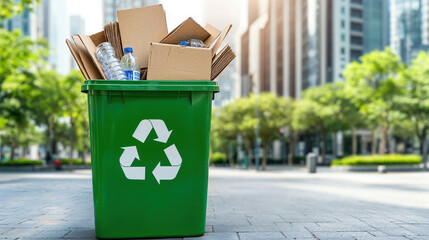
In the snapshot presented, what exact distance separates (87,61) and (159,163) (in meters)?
1.14

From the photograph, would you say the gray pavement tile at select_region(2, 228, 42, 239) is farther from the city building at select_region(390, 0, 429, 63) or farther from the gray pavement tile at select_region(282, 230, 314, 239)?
the city building at select_region(390, 0, 429, 63)

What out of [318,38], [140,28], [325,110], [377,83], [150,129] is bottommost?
[150,129]

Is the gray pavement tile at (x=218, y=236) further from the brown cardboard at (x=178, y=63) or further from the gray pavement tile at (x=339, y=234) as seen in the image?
the brown cardboard at (x=178, y=63)

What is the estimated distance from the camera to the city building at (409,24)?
354ft

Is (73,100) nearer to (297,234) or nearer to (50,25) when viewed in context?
(297,234)

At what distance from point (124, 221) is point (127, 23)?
1.79 metres

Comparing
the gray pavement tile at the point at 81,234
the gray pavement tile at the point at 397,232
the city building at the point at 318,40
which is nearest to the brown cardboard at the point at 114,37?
the gray pavement tile at the point at 81,234

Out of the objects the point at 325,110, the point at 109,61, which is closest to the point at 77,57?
the point at 109,61

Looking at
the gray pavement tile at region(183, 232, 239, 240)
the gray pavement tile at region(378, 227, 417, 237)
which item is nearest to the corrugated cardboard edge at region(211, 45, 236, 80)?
the gray pavement tile at region(183, 232, 239, 240)

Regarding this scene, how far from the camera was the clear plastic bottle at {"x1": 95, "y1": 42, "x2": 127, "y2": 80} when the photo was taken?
361 centimetres

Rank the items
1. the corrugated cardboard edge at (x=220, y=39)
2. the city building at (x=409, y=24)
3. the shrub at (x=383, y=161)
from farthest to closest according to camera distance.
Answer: the city building at (x=409, y=24) → the shrub at (x=383, y=161) → the corrugated cardboard edge at (x=220, y=39)

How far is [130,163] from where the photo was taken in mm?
3449

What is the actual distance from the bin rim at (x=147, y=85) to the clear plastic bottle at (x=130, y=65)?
→ 13 cm

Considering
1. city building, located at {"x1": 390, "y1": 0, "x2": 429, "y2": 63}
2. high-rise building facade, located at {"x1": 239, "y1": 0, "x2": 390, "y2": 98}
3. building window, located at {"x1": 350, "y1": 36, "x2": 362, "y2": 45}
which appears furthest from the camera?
city building, located at {"x1": 390, "y1": 0, "x2": 429, "y2": 63}
